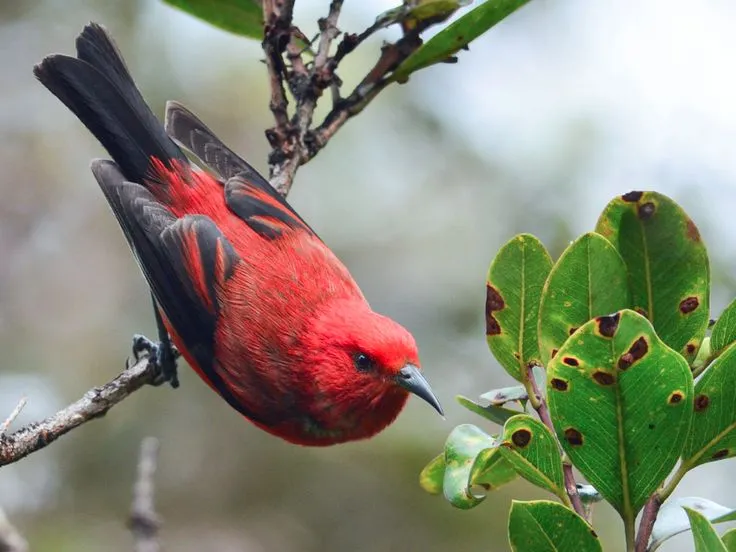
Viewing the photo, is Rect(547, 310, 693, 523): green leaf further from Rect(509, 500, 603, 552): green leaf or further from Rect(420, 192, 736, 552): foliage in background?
Rect(509, 500, 603, 552): green leaf

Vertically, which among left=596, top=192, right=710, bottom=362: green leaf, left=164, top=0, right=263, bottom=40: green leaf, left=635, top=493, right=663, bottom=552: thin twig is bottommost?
left=635, top=493, right=663, bottom=552: thin twig

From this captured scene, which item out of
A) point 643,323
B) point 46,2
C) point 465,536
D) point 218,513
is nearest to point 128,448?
point 218,513

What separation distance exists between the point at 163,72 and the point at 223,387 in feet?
12.5

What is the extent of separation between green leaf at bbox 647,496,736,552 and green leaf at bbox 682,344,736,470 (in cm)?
11

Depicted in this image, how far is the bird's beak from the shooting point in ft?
9.53

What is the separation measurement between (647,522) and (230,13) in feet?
7.97

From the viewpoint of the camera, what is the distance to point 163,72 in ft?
21.4

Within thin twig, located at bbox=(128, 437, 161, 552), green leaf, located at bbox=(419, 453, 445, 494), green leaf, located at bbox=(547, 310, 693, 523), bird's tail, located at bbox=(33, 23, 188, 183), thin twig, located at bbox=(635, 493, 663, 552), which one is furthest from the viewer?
bird's tail, located at bbox=(33, 23, 188, 183)

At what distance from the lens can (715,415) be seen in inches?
65.5

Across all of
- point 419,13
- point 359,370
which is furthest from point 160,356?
point 419,13

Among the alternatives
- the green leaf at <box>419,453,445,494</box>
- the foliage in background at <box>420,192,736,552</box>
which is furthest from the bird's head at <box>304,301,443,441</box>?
the foliage in background at <box>420,192,736,552</box>

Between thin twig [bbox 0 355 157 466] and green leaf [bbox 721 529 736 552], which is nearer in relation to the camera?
green leaf [bbox 721 529 736 552]

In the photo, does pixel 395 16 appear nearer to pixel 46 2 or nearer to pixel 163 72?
pixel 163 72

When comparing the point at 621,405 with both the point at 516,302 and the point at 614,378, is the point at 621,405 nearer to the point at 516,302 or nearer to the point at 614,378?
the point at 614,378
